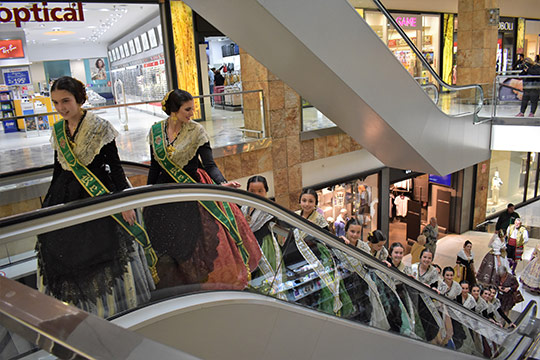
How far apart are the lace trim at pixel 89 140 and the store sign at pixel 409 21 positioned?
1352 centimetres

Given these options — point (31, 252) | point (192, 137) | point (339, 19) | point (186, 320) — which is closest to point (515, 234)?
point (339, 19)

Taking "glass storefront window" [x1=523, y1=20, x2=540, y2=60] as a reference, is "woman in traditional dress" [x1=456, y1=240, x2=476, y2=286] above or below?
below

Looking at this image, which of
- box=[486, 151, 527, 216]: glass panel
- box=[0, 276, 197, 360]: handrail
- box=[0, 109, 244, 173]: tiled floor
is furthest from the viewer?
box=[486, 151, 527, 216]: glass panel

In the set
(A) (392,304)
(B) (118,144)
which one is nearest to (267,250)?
(A) (392,304)

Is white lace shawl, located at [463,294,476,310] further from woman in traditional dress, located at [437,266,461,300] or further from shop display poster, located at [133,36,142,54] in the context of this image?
shop display poster, located at [133,36,142,54]

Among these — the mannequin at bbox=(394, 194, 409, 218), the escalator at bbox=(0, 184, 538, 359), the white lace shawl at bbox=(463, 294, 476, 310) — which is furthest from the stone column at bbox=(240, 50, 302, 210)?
the mannequin at bbox=(394, 194, 409, 218)

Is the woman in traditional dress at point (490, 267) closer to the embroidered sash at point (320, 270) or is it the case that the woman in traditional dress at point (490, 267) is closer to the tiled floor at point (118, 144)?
the tiled floor at point (118, 144)

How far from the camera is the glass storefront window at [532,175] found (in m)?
18.4

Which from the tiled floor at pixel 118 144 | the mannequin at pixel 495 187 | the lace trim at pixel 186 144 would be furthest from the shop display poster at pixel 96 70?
the mannequin at pixel 495 187

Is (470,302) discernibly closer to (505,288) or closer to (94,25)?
(505,288)

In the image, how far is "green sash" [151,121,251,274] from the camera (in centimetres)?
246

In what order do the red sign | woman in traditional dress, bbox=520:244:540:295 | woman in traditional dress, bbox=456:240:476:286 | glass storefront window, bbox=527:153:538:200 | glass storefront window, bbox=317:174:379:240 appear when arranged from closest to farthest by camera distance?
the red sign < woman in traditional dress, bbox=456:240:476:286 < woman in traditional dress, bbox=520:244:540:295 < glass storefront window, bbox=317:174:379:240 < glass storefront window, bbox=527:153:538:200

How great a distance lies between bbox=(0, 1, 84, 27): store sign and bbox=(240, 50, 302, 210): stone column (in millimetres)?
3109

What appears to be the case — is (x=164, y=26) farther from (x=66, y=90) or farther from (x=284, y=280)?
(x=284, y=280)
